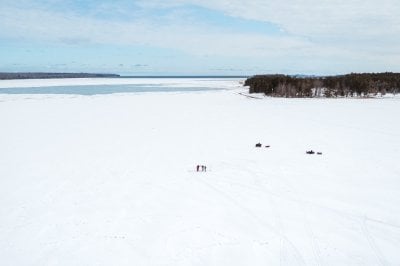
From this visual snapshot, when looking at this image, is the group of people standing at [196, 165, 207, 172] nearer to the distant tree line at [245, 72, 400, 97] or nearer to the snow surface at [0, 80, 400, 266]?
the snow surface at [0, 80, 400, 266]

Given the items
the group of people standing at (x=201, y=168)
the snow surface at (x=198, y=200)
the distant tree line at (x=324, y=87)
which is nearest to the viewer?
the snow surface at (x=198, y=200)

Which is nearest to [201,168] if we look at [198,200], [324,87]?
[198,200]

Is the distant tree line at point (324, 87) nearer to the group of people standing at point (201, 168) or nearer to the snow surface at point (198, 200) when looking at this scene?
the snow surface at point (198, 200)

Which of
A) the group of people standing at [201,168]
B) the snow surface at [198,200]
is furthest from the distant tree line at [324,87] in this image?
the group of people standing at [201,168]

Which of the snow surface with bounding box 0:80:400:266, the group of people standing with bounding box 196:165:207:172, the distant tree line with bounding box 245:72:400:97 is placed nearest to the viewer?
the snow surface with bounding box 0:80:400:266

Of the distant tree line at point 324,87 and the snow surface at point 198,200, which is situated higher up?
the distant tree line at point 324,87

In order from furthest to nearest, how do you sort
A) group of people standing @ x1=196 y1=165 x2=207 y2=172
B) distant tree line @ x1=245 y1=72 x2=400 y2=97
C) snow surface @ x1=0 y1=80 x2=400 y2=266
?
distant tree line @ x1=245 y1=72 x2=400 y2=97 < group of people standing @ x1=196 y1=165 x2=207 y2=172 < snow surface @ x1=0 y1=80 x2=400 y2=266

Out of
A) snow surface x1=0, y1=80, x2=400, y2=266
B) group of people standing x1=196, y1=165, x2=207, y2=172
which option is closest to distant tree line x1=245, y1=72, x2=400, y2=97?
snow surface x1=0, y1=80, x2=400, y2=266

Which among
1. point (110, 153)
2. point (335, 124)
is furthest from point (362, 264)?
point (335, 124)
